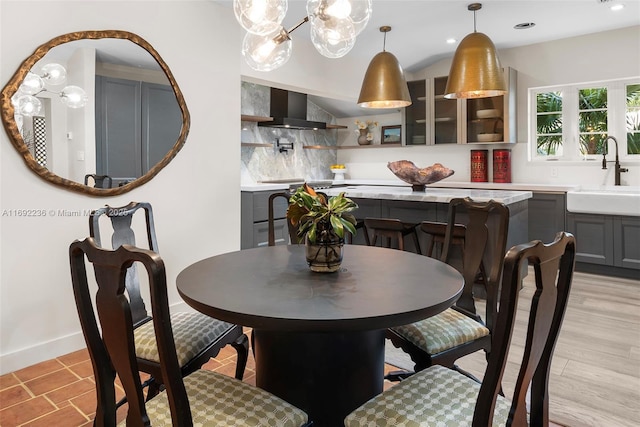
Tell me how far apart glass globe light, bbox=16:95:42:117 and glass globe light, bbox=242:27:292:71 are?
1.28 meters

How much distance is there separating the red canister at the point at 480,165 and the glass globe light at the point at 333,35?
12.3ft

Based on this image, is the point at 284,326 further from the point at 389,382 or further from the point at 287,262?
the point at 389,382

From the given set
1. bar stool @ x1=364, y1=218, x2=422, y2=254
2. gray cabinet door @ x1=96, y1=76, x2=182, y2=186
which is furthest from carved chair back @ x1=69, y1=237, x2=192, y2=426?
bar stool @ x1=364, y1=218, x2=422, y2=254

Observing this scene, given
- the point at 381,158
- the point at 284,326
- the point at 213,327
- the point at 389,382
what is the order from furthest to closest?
the point at 381,158 → the point at 389,382 → the point at 213,327 → the point at 284,326

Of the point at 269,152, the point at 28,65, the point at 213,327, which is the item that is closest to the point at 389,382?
the point at 213,327

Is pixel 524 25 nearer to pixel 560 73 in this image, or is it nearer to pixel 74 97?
pixel 560 73

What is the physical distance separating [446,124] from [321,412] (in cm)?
465

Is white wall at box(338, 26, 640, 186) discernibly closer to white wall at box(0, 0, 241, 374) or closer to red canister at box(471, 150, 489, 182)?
red canister at box(471, 150, 489, 182)

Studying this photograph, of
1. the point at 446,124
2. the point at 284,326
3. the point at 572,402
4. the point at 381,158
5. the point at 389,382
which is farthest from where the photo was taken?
the point at 381,158

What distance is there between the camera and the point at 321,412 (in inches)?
61.8

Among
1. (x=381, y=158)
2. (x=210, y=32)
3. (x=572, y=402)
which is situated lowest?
(x=572, y=402)

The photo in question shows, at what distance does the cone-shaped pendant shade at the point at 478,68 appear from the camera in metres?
2.77

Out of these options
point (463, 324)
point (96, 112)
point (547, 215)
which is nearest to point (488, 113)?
point (547, 215)

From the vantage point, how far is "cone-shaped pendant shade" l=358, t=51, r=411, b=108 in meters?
3.12
